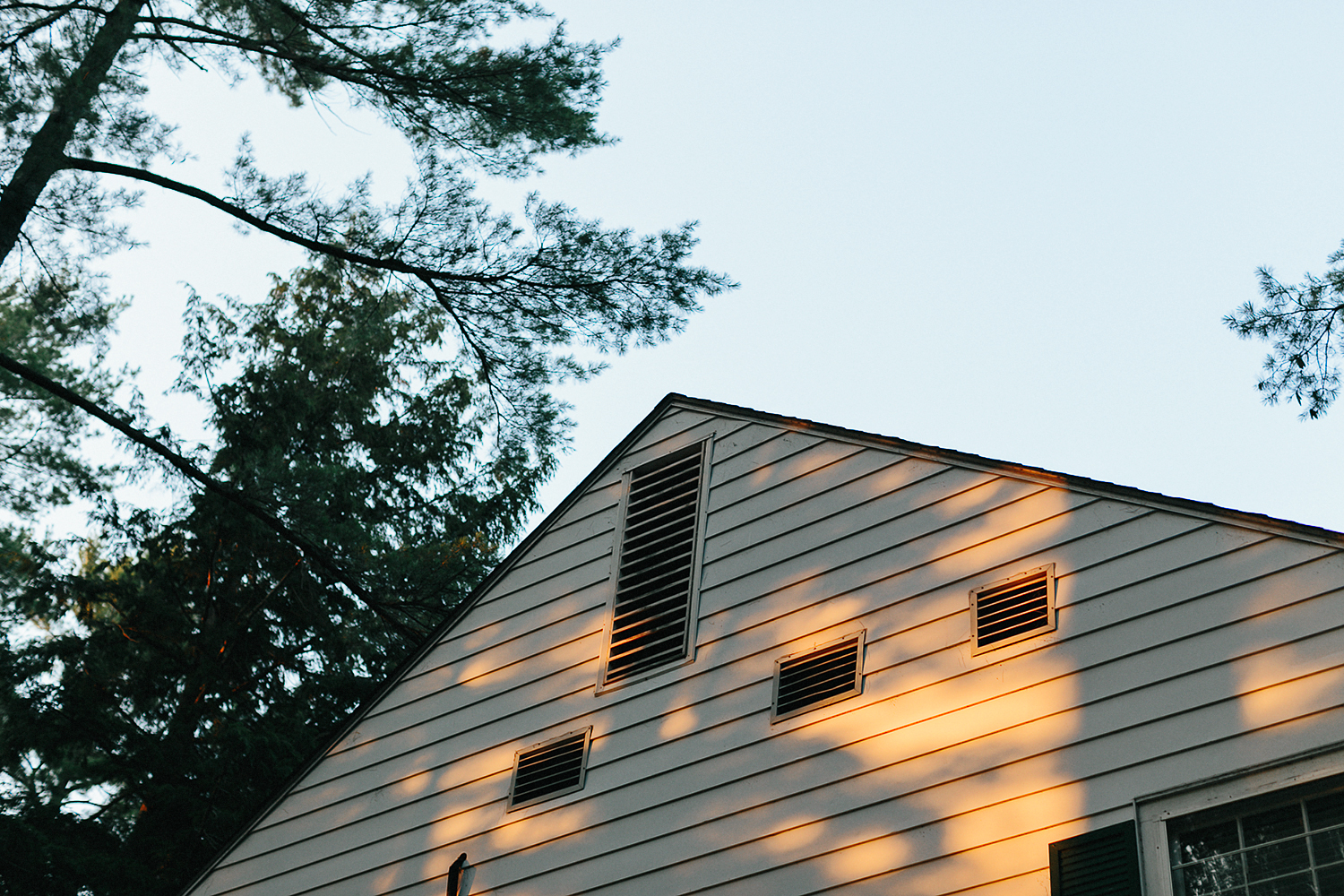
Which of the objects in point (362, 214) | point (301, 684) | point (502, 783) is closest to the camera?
point (502, 783)

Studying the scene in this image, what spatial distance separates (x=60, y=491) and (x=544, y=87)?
→ 816cm

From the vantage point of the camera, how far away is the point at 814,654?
6.82 metres

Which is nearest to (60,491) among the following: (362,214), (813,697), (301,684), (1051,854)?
(301,684)

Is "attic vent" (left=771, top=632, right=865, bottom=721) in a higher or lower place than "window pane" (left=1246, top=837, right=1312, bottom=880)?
higher

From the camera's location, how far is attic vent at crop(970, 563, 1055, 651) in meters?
6.15

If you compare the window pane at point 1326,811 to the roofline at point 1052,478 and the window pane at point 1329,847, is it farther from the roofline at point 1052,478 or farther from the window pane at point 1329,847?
the roofline at point 1052,478

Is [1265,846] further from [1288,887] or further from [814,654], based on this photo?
[814,654]

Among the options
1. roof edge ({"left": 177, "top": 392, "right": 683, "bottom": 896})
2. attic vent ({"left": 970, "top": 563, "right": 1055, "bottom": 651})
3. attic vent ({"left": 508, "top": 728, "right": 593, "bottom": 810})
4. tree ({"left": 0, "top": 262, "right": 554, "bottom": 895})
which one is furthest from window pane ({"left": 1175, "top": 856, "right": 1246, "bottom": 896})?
tree ({"left": 0, "top": 262, "right": 554, "bottom": 895})

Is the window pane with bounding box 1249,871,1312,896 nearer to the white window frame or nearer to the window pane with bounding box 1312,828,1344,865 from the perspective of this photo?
the window pane with bounding box 1312,828,1344,865

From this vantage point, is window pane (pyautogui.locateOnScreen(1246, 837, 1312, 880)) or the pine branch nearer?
window pane (pyautogui.locateOnScreen(1246, 837, 1312, 880))

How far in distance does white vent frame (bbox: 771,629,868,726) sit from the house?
0.7 inches

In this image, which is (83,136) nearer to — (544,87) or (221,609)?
(544,87)

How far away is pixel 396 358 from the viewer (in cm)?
2130

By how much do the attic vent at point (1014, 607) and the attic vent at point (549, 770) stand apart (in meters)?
2.25
